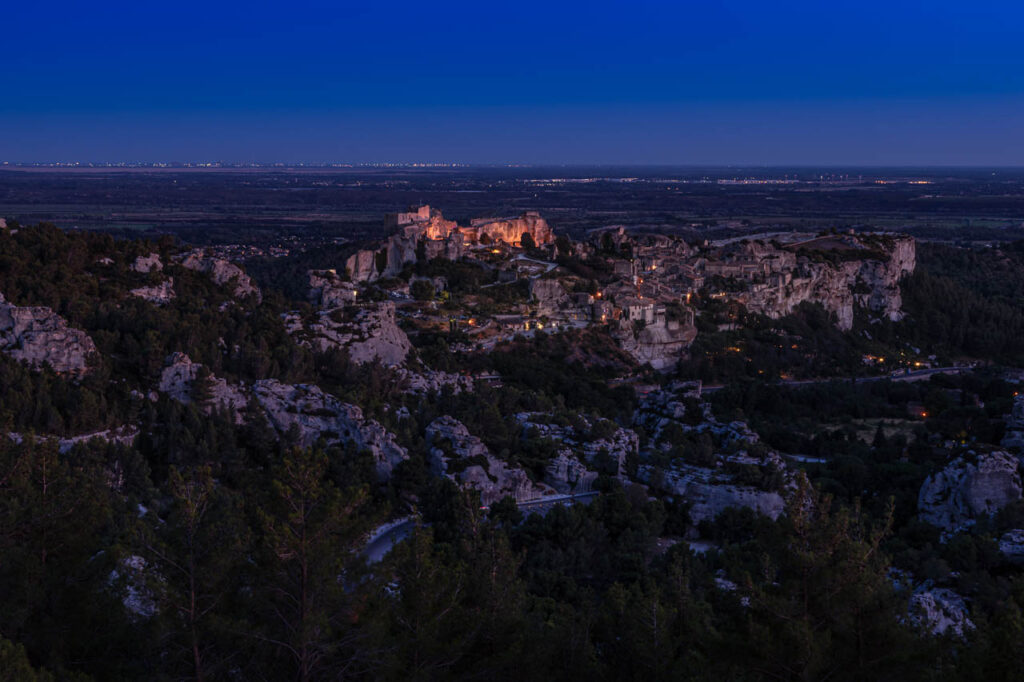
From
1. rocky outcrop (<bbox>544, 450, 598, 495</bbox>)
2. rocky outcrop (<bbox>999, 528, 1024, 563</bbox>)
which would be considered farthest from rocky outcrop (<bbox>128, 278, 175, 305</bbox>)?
rocky outcrop (<bbox>999, 528, 1024, 563</bbox>)

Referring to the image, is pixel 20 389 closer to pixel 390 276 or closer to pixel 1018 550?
pixel 1018 550

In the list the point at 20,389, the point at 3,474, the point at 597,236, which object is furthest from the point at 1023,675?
the point at 597,236

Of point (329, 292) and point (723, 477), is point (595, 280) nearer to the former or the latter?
point (329, 292)

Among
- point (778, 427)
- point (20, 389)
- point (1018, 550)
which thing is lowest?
point (778, 427)

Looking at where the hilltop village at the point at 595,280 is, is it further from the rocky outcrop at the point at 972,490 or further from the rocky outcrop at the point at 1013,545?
the rocky outcrop at the point at 1013,545

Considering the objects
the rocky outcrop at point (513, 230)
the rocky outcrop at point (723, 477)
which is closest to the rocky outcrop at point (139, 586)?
the rocky outcrop at point (723, 477)

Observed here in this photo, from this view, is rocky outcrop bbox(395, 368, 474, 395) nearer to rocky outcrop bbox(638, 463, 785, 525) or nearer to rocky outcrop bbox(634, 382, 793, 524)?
rocky outcrop bbox(634, 382, 793, 524)
